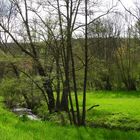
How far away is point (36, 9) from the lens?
60.0 feet

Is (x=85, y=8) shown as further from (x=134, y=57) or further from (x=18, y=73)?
(x=134, y=57)

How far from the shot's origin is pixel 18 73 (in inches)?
946

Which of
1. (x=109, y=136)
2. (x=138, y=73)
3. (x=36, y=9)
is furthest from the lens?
(x=138, y=73)

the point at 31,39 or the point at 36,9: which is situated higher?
the point at 36,9

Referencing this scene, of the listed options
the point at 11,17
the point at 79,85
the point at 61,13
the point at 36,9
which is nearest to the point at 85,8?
the point at 61,13

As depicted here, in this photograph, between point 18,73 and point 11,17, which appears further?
point 11,17

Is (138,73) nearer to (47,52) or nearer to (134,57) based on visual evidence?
(134,57)

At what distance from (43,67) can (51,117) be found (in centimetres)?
290

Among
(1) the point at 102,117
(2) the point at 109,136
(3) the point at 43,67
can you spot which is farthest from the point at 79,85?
(2) the point at 109,136

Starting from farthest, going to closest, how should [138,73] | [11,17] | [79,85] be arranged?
[138,73]
[11,17]
[79,85]

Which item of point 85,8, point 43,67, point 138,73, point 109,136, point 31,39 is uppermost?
point 85,8

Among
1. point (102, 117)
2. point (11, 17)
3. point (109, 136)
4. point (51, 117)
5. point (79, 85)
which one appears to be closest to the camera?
point (109, 136)

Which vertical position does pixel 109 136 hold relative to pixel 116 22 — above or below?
below

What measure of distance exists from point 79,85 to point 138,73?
3433 centimetres
